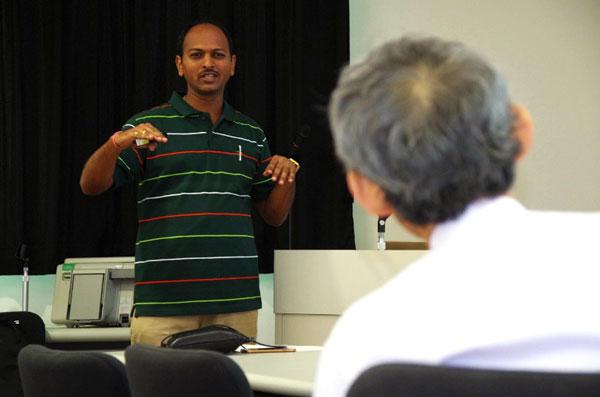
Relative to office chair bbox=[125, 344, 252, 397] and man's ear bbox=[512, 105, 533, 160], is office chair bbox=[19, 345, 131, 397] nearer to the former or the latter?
office chair bbox=[125, 344, 252, 397]

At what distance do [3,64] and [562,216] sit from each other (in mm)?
4549

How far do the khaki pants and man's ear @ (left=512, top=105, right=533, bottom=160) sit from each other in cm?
215

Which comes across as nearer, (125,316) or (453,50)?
(453,50)

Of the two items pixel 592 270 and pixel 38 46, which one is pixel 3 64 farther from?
pixel 592 270

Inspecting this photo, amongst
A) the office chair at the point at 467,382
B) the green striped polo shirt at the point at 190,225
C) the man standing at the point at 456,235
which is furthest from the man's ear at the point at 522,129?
the green striped polo shirt at the point at 190,225

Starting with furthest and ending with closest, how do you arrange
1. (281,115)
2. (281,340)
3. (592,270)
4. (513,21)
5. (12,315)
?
1. (513,21)
2. (281,115)
3. (281,340)
4. (12,315)
5. (592,270)

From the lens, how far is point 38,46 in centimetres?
521

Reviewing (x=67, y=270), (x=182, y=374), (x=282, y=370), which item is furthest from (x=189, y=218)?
(x=67, y=270)

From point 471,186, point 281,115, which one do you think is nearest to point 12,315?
point 281,115

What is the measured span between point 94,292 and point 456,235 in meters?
3.85

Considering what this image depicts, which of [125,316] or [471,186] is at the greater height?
[471,186]

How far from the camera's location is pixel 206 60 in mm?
3318

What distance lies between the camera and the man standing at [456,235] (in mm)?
926

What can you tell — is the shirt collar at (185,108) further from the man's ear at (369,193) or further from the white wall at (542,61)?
the white wall at (542,61)
